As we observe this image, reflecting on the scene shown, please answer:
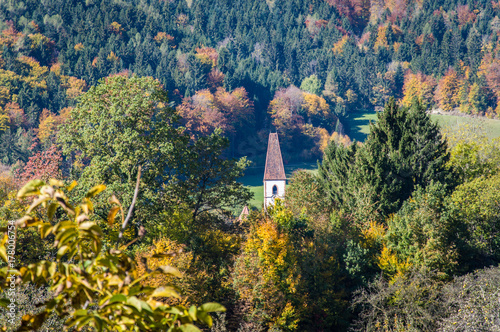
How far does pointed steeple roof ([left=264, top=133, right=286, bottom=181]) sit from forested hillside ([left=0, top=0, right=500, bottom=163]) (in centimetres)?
2770

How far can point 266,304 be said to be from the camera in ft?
61.7

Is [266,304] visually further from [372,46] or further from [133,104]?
[372,46]

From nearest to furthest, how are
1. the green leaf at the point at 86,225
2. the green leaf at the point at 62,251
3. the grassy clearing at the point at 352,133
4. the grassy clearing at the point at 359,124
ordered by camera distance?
the green leaf at the point at 86,225 → the green leaf at the point at 62,251 → the grassy clearing at the point at 352,133 → the grassy clearing at the point at 359,124

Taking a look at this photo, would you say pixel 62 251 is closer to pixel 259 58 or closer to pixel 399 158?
pixel 399 158

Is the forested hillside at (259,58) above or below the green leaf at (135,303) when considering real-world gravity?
below

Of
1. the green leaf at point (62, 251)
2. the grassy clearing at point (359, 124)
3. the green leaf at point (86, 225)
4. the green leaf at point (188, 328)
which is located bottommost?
the grassy clearing at point (359, 124)

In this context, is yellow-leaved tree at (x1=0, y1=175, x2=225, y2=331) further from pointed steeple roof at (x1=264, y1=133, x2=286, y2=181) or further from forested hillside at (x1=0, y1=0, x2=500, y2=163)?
forested hillside at (x1=0, y1=0, x2=500, y2=163)

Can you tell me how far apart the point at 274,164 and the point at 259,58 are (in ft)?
245

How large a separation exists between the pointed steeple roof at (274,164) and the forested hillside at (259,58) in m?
27.7

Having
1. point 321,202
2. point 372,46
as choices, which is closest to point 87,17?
point 372,46

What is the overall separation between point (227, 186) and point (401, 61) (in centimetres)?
11350

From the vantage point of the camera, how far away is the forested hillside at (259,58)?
3659 inches

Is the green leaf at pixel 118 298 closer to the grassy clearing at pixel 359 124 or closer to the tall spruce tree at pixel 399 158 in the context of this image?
the tall spruce tree at pixel 399 158

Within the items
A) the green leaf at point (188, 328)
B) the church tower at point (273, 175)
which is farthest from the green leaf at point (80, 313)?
the church tower at point (273, 175)
